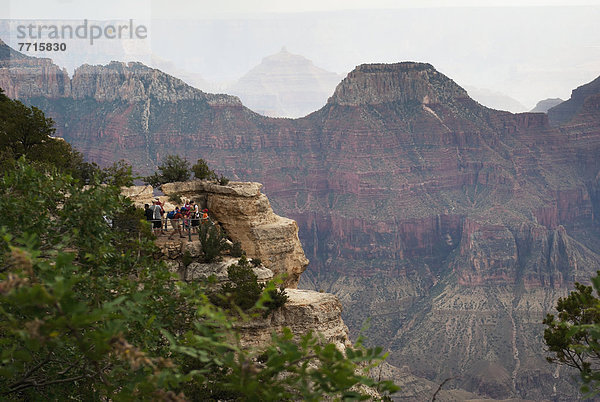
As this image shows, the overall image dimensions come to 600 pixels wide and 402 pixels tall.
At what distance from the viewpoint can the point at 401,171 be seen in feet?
553

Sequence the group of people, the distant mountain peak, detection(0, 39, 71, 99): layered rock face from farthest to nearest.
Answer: the distant mountain peak < detection(0, 39, 71, 99): layered rock face < the group of people

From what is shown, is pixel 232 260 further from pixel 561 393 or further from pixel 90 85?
pixel 90 85

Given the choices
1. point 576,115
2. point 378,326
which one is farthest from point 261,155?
point 576,115

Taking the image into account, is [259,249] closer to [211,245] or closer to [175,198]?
[211,245]

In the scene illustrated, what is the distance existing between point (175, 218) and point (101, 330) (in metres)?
19.6

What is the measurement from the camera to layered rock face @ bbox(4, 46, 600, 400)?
140 meters

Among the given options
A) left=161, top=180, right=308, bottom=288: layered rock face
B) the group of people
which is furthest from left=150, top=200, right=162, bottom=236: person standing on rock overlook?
left=161, top=180, right=308, bottom=288: layered rock face

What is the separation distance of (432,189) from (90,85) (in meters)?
108

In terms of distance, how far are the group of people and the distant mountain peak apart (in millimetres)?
148956

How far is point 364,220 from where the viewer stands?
163875 mm

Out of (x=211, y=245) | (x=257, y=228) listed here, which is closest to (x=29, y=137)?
(x=257, y=228)

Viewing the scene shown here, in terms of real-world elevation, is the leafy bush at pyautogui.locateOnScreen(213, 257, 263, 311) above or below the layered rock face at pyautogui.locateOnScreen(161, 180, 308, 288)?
below

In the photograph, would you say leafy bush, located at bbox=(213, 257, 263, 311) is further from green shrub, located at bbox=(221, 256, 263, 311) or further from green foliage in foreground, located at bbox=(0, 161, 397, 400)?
green foliage in foreground, located at bbox=(0, 161, 397, 400)

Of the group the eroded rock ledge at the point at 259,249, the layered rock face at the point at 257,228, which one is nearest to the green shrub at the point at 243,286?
the eroded rock ledge at the point at 259,249
